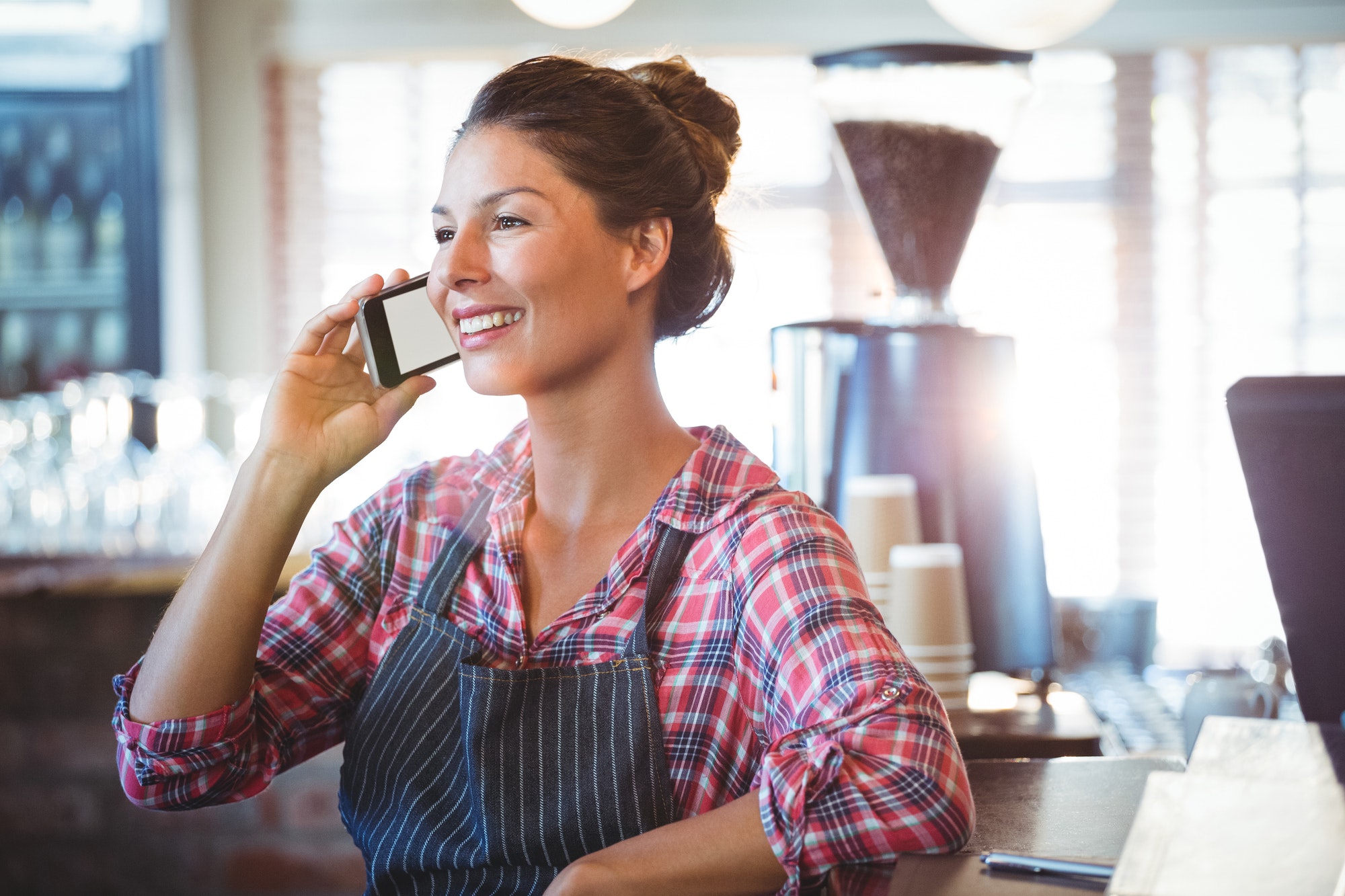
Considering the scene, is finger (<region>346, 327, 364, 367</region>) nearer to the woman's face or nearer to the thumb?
the thumb

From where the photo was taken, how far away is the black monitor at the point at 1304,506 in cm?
79

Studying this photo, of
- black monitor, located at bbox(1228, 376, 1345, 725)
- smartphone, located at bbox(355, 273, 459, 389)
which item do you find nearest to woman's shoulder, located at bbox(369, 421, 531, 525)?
smartphone, located at bbox(355, 273, 459, 389)

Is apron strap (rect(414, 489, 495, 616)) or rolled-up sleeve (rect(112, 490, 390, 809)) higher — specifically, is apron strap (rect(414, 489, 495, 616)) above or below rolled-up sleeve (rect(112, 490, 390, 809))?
above

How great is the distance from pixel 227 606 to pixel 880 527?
0.83m

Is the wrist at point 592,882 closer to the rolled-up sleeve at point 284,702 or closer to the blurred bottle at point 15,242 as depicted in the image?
the rolled-up sleeve at point 284,702

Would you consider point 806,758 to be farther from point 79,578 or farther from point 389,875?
point 79,578

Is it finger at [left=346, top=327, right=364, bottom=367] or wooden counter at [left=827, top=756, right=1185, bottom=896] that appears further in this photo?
finger at [left=346, top=327, right=364, bottom=367]

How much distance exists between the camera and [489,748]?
3.82ft

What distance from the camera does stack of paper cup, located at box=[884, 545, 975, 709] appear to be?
1.56 meters

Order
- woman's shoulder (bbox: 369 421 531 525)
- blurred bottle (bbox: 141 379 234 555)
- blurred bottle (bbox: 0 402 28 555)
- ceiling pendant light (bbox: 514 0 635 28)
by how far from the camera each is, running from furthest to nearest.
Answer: blurred bottle (bbox: 141 379 234 555) → blurred bottle (bbox: 0 402 28 555) → ceiling pendant light (bbox: 514 0 635 28) → woman's shoulder (bbox: 369 421 531 525)

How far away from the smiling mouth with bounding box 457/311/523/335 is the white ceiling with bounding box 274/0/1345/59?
372 cm

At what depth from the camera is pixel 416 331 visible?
1.41 m

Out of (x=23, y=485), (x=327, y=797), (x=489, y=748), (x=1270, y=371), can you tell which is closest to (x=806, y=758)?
(x=489, y=748)

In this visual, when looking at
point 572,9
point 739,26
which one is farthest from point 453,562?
point 739,26
